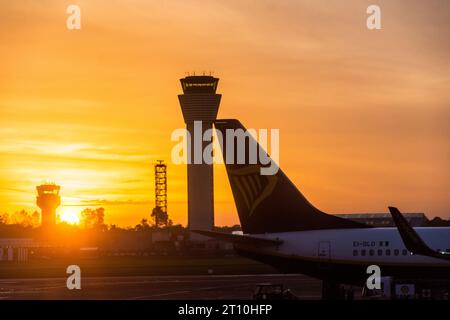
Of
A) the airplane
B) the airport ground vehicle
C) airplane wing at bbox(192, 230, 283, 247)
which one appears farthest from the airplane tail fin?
the airport ground vehicle

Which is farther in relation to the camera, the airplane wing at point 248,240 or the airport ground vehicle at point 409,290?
the airplane wing at point 248,240

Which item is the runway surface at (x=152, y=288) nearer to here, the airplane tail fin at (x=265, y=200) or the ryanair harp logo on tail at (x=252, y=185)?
the airplane tail fin at (x=265, y=200)

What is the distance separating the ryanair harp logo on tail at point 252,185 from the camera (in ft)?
224

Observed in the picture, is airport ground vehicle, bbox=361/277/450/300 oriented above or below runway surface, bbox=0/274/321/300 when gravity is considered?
above

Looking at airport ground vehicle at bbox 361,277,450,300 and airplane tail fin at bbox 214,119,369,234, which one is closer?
airport ground vehicle at bbox 361,277,450,300

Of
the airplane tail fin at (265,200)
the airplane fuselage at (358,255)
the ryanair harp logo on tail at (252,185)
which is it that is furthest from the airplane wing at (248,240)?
the ryanair harp logo on tail at (252,185)

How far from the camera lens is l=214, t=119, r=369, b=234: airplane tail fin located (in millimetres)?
67562

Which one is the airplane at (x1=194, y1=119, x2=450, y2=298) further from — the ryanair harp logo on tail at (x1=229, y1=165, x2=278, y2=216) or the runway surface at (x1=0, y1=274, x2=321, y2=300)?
the runway surface at (x1=0, y1=274, x2=321, y2=300)

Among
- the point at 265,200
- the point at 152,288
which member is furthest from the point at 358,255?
the point at 152,288

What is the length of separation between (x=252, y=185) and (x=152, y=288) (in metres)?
20.3

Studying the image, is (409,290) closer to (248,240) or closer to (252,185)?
(248,240)

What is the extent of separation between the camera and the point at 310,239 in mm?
66188
